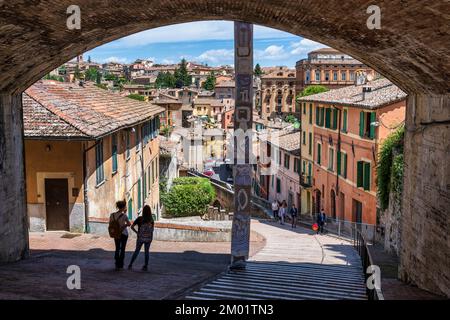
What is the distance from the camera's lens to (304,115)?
41.9 metres

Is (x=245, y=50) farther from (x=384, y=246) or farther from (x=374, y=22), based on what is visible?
(x=384, y=246)

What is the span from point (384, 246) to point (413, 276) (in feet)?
35.9

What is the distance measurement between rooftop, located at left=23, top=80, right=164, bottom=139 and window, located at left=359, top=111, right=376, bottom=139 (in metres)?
11.6

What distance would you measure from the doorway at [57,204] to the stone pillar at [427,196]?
10267 millimetres

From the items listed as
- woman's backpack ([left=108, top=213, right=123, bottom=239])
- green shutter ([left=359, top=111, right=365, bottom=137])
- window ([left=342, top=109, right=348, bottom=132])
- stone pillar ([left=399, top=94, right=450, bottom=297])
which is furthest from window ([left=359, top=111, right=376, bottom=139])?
woman's backpack ([left=108, top=213, right=123, bottom=239])

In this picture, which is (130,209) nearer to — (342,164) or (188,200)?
(188,200)

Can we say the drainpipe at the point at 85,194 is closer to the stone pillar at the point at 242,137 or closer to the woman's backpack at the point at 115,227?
the woman's backpack at the point at 115,227

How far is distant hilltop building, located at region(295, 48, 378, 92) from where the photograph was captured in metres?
92.8

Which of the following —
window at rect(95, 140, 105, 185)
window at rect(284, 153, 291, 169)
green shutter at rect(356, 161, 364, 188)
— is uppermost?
window at rect(95, 140, 105, 185)

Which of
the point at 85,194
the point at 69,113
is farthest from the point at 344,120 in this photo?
the point at 85,194

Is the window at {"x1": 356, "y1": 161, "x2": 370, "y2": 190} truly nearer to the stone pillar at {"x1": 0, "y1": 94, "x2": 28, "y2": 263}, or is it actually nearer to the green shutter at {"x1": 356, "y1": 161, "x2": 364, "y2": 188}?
the green shutter at {"x1": 356, "y1": 161, "x2": 364, "y2": 188}
